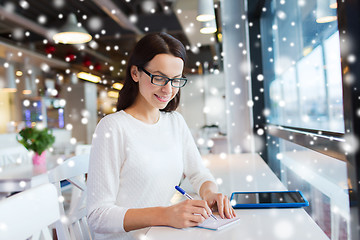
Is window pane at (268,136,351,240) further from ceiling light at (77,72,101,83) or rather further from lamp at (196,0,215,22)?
ceiling light at (77,72,101,83)

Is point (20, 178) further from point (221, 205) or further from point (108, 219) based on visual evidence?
point (221, 205)

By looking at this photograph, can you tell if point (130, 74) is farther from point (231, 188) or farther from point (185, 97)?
point (185, 97)

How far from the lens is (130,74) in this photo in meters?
1.14

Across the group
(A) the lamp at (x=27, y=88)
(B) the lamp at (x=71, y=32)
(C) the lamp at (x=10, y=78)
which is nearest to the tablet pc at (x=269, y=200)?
(B) the lamp at (x=71, y=32)

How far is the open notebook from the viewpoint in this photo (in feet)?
2.60

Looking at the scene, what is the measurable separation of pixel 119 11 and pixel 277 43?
2.22m

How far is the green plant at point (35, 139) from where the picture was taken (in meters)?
2.35

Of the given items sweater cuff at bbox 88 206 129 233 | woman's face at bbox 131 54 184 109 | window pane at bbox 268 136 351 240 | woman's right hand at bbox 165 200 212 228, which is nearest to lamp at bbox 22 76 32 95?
window pane at bbox 268 136 351 240

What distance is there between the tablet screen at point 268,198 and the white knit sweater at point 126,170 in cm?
19

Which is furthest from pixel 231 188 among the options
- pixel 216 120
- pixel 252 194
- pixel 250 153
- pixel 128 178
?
pixel 216 120

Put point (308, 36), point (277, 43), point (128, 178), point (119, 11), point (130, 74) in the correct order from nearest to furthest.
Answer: point (128, 178) → point (130, 74) → point (308, 36) → point (277, 43) → point (119, 11)

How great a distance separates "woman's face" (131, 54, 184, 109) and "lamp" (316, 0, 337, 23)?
49cm

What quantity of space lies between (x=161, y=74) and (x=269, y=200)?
498mm

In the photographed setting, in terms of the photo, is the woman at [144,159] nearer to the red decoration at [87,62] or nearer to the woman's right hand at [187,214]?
the woman's right hand at [187,214]
